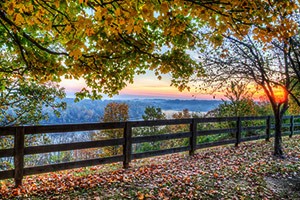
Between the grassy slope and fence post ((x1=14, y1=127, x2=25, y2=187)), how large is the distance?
0.23 meters

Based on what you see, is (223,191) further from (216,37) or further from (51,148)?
(51,148)

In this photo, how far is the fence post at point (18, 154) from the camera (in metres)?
4.82

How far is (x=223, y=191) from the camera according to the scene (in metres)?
5.04

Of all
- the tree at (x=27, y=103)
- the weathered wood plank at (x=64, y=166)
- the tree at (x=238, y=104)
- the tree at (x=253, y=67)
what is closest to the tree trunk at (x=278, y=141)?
the tree at (x=253, y=67)

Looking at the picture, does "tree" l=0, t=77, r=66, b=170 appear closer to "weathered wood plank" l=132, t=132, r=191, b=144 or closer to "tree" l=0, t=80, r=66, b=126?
"tree" l=0, t=80, r=66, b=126

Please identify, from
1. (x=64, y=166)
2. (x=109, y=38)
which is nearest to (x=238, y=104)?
(x=64, y=166)

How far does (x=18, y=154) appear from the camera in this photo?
4.84 metres

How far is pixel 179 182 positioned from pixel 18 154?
3.40 m

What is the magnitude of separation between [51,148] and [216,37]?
4.19 m

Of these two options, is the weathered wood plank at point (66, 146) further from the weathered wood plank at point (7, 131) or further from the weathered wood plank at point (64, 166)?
the weathered wood plank at point (7, 131)

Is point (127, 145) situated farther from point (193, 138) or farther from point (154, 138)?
point (193, 138)

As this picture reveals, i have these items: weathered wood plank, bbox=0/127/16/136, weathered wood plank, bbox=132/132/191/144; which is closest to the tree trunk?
weathered wood plank, bbox=132/132/191/144

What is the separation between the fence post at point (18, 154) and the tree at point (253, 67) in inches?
235

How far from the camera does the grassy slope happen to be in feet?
15.0
